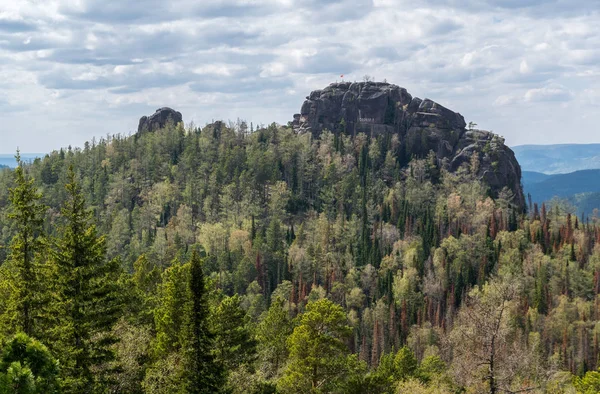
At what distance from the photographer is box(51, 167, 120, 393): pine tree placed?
3544cm

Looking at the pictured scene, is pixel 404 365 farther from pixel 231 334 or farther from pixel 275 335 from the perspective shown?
pixel 231 334

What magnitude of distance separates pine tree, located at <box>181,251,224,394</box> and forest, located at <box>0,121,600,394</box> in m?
0.09

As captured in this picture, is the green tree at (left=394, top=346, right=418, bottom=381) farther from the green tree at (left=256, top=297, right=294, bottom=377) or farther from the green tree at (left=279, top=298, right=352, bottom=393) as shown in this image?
the green tree at (left=279, top=298, right=352, bottom=393)

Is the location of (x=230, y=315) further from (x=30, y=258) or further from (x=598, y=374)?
(x=598, y=374)

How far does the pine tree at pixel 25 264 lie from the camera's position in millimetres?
35656

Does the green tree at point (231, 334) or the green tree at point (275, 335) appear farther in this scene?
the green tree at point (275, 335)

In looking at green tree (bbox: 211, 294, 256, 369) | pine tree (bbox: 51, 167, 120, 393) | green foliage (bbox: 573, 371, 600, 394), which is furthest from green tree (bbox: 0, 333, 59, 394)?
green foliage (bbox: 573, 371, 600, 394)

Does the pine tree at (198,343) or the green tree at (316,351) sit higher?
the pine tree at (198,343)

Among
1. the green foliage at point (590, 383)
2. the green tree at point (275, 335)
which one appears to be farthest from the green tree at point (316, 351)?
the green foliage at point (590, 383)

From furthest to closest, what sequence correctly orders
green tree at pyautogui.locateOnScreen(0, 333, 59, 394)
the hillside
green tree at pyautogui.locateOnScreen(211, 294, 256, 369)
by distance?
green tree at pyautogui.locateOnScreen(211, 294, 256, 369)
the hillside
green tree at pyautogui.locateOnScreen(0, 333, 59, 394)

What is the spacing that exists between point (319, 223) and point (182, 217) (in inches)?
1623

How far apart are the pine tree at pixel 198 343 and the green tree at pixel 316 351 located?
36.2 ft

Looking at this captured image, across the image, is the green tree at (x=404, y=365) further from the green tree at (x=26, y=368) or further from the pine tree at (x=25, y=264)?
the green tree at (x=26, y=368)

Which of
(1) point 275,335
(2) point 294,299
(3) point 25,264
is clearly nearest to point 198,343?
(3) point 25,264
